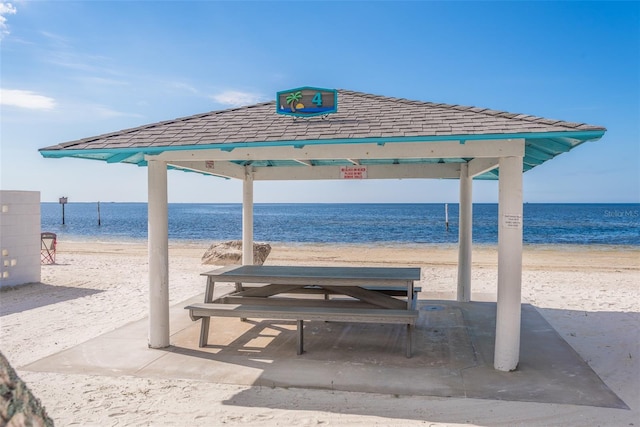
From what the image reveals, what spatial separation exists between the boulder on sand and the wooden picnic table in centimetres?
729

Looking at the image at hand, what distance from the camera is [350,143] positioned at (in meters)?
5.57

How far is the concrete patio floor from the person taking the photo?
507 cm

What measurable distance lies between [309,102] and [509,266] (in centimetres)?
321

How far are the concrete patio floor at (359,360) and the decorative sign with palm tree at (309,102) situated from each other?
3.12m

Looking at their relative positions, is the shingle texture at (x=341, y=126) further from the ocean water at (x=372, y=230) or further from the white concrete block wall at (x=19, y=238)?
the ocean water at (x=372, y=230)

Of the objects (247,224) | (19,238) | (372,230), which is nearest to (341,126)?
(247,224)

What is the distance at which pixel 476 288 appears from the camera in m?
11.5

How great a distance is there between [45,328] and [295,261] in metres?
13.0

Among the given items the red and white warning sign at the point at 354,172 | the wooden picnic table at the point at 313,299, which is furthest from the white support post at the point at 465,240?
the wooden picnic table at the point at 313,299

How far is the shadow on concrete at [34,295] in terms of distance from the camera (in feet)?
30.3

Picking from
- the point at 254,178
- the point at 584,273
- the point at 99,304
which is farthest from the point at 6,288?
the point at 584,273

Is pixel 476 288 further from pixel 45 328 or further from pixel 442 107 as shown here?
pixel 45 328

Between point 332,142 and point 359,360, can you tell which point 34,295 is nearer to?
point 359,360

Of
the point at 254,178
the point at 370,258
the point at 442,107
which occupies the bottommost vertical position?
the point at 370,258
